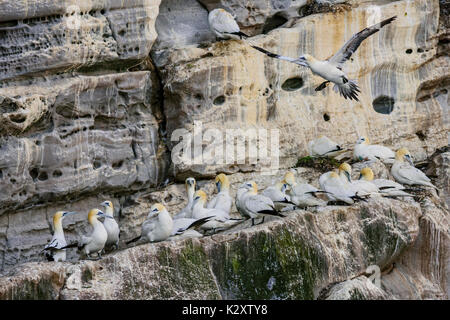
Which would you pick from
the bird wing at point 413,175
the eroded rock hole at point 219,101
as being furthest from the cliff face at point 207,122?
the bird wing at point 413,175

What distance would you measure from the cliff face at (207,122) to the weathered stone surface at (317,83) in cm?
3

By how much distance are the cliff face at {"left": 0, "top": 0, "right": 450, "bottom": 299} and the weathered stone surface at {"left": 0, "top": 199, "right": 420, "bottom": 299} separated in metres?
0.02

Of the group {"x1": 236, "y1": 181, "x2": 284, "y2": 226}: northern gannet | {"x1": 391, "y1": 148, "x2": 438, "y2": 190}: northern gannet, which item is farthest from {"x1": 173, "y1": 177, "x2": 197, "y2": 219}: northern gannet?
{"x1": 391, "y1": 148, "x2": 438, "y2": 190}: northern gannet

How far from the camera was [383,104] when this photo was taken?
20016 millimetres

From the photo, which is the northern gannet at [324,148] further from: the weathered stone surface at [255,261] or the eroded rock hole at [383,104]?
the weathered stone surface at [255,261]

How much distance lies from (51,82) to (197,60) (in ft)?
8.18

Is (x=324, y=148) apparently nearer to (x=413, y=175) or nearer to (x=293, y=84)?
(x=293, y=84)

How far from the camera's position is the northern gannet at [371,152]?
18.1 m

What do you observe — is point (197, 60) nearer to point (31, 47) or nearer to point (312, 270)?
point (31, 47)

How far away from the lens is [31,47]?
16156mm

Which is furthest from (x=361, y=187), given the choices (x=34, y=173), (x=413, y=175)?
(x=34, y=173)

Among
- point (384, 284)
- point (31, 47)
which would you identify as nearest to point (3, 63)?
point (31, 47)

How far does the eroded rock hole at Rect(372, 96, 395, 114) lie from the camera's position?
19938 millimetres

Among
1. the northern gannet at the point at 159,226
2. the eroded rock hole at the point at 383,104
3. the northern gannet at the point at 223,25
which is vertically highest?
the northern gannet at the point at 223,25
